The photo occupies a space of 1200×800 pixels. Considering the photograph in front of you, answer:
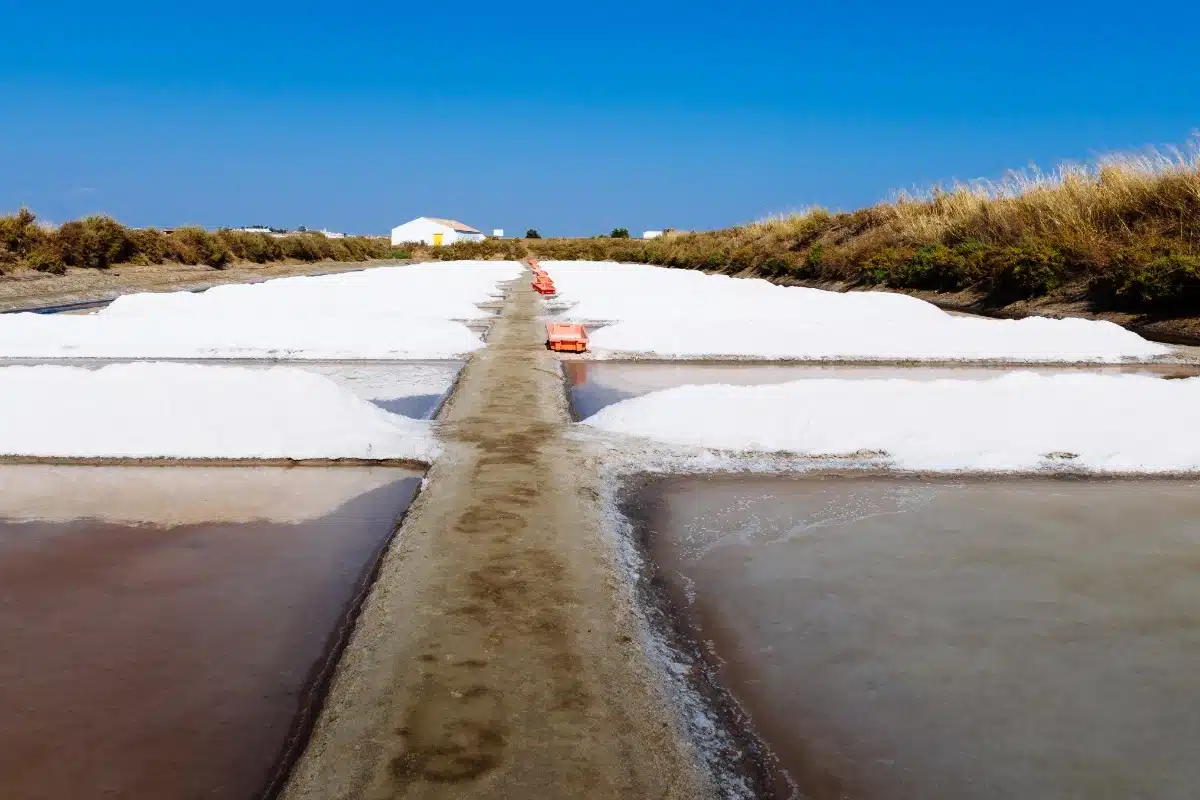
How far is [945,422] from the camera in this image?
6605mm

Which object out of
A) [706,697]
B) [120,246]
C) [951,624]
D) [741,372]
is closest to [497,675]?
[706,697]

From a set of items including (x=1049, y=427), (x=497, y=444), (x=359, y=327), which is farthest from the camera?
(x=359, y=327)

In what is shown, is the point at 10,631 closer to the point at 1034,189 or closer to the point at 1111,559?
the point at 1111,559

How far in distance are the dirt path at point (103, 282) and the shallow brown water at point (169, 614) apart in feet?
50.4

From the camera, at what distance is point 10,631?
345 cm

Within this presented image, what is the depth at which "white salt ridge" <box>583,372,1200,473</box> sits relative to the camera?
601 cm

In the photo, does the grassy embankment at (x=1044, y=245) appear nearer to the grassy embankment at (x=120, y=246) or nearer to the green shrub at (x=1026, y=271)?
the green shrub at (x=1026, y=271)

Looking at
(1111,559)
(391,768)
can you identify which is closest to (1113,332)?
(1111,559)

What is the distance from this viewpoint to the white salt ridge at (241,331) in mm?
11180

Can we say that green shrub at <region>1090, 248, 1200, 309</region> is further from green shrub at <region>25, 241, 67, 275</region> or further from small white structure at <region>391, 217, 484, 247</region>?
small white structure at <region>391, 217, 484, 247</region>

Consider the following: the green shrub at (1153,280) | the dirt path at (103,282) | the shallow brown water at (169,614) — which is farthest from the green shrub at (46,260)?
the green shrub at (1153,280)

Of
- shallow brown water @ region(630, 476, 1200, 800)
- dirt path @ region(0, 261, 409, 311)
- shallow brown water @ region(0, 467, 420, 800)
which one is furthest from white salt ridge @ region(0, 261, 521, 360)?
shallow brown water @ region(630, 476, 1200, 800)

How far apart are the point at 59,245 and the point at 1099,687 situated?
28317mm

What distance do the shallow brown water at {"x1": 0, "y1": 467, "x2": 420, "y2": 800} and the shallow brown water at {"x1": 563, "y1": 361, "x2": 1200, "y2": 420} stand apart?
398cm
